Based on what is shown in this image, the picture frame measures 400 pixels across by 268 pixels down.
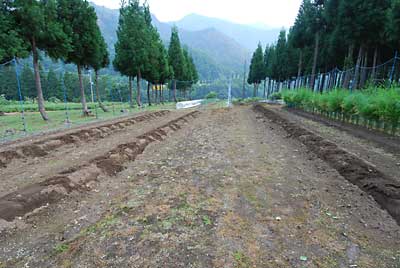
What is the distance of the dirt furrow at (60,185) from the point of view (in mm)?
2873

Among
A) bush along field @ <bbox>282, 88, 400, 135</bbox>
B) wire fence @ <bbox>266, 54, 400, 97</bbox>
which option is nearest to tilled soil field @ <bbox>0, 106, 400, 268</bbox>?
bush along field @ <bbox>282, 88, 400, 135</bbox>

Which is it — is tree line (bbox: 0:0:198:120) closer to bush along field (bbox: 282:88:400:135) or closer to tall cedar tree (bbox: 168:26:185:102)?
tall cedar tree (bbox: 168:26:185:102)

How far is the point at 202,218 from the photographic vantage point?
265 cm

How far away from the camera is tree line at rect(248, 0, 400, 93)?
13.6 metres

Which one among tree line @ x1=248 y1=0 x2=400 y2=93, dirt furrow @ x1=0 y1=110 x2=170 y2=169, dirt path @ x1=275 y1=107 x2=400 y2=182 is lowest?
dirt furrow @ x1=0 y1=110 x2=170 y2=169

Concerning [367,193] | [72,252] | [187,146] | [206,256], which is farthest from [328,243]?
[187,146]

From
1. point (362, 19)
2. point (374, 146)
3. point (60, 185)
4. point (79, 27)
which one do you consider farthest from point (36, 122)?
point (362, 19)

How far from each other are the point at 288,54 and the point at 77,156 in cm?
3109

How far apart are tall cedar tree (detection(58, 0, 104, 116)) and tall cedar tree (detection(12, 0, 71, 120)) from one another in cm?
160

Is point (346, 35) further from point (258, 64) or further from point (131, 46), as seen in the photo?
point (258, 64)

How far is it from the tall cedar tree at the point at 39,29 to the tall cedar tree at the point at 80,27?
1604 mm

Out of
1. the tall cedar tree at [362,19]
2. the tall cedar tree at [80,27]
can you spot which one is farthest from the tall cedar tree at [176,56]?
the tall cedar tree at [362,19]

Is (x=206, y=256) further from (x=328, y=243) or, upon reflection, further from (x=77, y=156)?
(x=77, y=156)

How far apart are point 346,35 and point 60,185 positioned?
1779 centimetres
